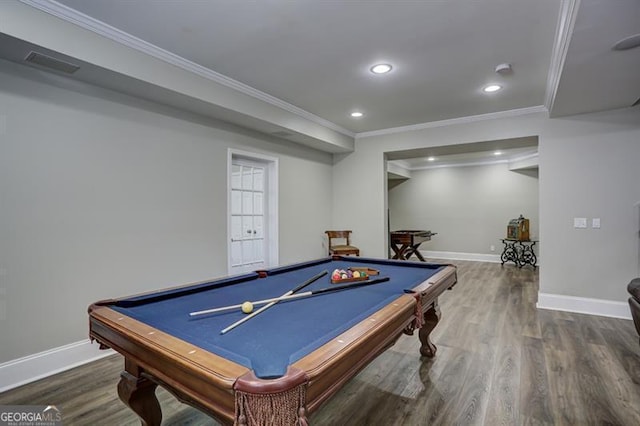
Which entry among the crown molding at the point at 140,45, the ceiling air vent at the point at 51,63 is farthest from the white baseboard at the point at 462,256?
the ceiling air vent at the point at 51,63

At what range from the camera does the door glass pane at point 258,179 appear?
14.9 ft

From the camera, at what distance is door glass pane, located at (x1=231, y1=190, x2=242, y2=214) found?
420 centimetres

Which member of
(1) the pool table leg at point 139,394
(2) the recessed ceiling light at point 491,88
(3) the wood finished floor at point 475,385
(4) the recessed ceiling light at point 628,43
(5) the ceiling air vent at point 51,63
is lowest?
(3) the wood finished floor at point 475,385

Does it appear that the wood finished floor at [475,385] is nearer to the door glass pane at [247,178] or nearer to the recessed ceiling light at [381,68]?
the door glass pane at [247,178]

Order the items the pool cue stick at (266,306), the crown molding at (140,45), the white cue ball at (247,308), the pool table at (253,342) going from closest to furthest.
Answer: the pool table at (253,342), the pool cue stick at (266,306), the white cue ball at (247,308), the crown molding at (140,45)

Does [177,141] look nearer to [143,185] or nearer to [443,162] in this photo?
[143,185]

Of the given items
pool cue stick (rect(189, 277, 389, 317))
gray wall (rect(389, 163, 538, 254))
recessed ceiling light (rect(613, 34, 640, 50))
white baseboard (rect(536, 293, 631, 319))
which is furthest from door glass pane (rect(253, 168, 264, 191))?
gray wall (rect(389, 163, 538, 254))

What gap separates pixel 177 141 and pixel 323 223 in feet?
9.44

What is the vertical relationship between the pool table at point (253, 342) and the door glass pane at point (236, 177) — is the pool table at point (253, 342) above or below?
→ below

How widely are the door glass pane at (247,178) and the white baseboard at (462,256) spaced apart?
5.93 metres

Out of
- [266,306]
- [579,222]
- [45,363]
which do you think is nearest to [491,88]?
[579,222]

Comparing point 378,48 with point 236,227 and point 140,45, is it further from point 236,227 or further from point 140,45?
point 236,227

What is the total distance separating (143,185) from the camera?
3.06 meters

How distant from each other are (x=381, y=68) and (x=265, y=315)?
2568 mm
